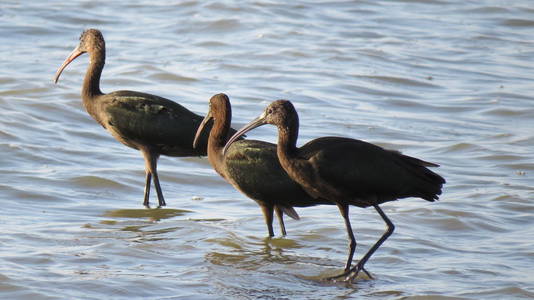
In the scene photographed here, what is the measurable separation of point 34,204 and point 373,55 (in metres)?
8.71

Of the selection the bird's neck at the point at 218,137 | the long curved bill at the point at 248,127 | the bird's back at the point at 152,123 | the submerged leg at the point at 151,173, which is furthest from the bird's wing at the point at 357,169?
the submerged leg at the point at 151,173

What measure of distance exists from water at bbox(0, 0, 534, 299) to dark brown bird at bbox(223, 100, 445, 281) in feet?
2.04

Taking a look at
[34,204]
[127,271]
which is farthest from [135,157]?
[127,271]

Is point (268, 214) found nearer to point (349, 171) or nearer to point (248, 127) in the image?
point (248, 127)

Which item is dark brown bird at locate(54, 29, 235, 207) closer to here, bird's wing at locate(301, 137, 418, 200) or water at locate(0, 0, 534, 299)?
water at locate(0, 0, 534, 299)

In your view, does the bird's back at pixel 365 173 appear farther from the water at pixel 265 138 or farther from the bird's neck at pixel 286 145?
the water at pixel 265 138

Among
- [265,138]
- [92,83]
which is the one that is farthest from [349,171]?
[265,138]

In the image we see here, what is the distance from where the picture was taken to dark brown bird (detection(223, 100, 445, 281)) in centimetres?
789

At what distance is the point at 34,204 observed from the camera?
1000cm

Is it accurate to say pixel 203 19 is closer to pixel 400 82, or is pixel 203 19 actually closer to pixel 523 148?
pixel 400 82

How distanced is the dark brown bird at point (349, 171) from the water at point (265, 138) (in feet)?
2.04

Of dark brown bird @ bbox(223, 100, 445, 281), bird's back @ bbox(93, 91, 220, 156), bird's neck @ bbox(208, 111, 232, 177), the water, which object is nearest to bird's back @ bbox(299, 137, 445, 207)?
dark brown bird @ bbox(223, 100, 445, 281)

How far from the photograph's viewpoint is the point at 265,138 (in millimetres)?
13070

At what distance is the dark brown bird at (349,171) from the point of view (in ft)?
25.9
